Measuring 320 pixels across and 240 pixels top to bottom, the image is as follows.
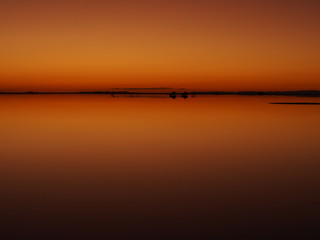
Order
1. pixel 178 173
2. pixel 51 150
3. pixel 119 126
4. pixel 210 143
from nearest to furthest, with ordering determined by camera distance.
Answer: pixel 178 173 → pixel 51 150 → pixel 210 143 → pixel 119 126

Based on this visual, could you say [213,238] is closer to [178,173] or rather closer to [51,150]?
[178,173]

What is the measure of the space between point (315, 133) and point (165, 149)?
11.0 meters

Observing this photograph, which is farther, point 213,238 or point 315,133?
point 315,133

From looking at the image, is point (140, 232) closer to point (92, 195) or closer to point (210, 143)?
point (92, 195)

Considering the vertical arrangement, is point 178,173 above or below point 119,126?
below

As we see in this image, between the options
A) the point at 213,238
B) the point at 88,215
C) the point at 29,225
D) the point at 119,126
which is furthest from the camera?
the point at 119,126

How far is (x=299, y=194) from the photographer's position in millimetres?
9867

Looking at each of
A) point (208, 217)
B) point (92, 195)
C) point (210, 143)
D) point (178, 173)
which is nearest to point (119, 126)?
point (210, 143)

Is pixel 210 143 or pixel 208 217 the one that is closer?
pixel 208 217

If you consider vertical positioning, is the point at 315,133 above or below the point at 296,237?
above

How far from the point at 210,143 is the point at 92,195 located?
10469mm

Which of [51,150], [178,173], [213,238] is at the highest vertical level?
[51,150]

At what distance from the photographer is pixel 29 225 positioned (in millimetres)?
7645

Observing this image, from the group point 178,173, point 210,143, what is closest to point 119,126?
point 210,143
